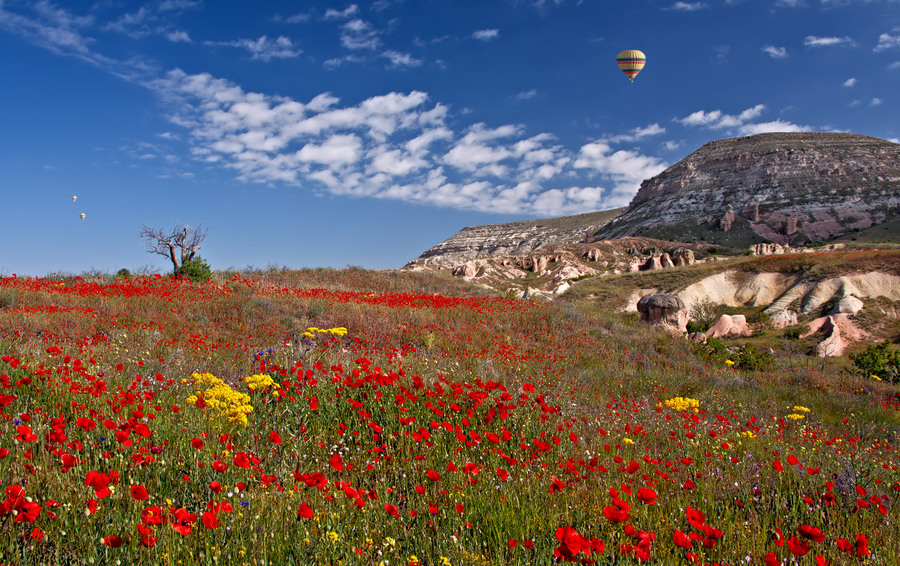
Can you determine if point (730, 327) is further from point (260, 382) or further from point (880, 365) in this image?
point (260, 382)

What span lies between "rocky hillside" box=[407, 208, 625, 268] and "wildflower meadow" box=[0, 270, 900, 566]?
11615 cm

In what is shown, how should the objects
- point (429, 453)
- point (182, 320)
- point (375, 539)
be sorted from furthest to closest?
point (182, 320)
point (429, 453)
point (375, 539)

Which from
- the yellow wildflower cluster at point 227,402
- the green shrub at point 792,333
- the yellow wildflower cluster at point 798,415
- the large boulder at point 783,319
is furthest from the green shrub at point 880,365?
the yellow wildflower cluster at point 227,402

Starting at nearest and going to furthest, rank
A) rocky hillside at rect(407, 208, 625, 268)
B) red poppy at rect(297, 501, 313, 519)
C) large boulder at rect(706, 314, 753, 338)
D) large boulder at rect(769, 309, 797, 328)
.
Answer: red poppy at rect(297, 501, 313, 519) → large boulder at rect(769, 309, 797, 328) → large boulder at rect(706, 314, 753, 338) → rocky hillside at rect(407, 208, 625, 268)

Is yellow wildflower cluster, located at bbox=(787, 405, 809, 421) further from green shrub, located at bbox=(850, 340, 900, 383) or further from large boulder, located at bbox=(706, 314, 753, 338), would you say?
large boulder, located at bbox=(706, 314, 753, 338)

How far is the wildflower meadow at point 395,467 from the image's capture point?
2.28m

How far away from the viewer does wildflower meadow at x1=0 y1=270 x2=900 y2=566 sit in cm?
228

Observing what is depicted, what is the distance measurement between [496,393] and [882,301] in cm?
3081

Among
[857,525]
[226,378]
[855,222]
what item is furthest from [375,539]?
[855,222]

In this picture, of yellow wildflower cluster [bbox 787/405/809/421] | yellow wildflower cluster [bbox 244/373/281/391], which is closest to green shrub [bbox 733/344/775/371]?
yellow wildflower cluster [bbox 787/405/809/421]

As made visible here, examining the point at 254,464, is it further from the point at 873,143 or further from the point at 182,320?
the point at 873,143

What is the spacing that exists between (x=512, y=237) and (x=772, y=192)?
238ft

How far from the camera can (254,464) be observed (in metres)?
3.17

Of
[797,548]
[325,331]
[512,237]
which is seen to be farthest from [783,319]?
[512,237]
